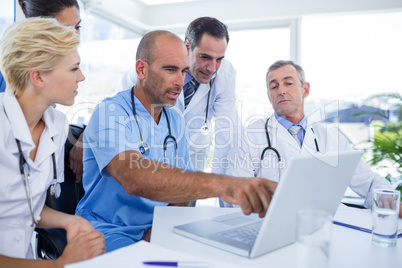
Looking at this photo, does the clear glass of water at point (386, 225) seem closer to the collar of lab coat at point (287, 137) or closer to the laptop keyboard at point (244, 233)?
the laptop keyboard at point (244, 233)

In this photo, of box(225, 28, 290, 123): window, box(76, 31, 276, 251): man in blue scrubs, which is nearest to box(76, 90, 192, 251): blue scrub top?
box(76, 31, 276, 251): man in blue scrubs

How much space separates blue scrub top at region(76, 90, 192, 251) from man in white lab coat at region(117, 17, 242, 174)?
72cm

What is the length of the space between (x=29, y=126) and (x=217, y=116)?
1466 mm

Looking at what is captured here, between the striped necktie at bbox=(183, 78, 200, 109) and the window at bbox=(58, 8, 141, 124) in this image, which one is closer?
the striped necktie at bbox=(183, 78, 200, 109)

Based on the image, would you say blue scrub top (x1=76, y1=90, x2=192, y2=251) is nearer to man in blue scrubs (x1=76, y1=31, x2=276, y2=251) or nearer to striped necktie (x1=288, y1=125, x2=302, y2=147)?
man in blue scrubs (x1=76, y1=31, x2=276, y2=251)

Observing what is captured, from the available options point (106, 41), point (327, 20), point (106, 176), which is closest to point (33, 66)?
point (106, 176)

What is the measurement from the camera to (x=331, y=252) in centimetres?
83

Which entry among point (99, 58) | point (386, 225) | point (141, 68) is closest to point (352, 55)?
point (99, 58)

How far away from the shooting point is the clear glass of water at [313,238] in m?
0.63

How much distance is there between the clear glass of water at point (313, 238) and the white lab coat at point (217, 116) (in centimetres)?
161

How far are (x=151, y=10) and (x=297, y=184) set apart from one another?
407cm

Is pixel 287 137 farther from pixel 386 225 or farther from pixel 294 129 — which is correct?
pixel 386 225

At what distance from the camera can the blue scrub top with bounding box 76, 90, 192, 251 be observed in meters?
1.23

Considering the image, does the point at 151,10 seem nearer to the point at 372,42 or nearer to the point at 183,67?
the point at 372,42
